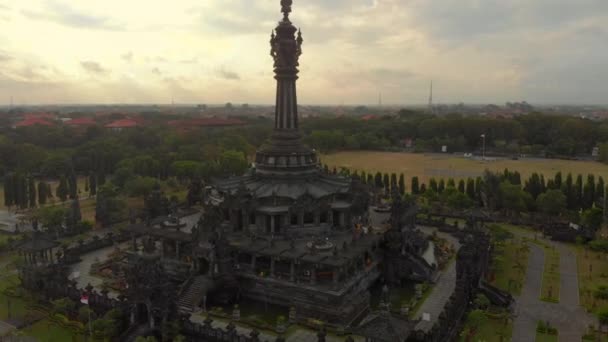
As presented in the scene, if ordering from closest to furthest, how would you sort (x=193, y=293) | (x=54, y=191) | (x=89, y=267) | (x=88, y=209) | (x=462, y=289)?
(x=462, y=289) < (x=193, y=293) < (x=89, y=267) < (x=88, y=209) < (x=54, y=191)

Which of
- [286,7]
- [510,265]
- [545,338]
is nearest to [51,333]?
[545,338]

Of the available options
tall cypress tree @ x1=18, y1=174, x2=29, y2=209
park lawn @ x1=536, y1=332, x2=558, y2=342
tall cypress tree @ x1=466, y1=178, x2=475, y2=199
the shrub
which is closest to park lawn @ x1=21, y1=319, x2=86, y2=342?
park lawn @ x1=536, y1=332, x2=558, y2=342

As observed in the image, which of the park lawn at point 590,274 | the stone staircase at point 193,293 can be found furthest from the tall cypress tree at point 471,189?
the stone staircase at point 193,293

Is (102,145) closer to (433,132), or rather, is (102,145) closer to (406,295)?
(406,295)

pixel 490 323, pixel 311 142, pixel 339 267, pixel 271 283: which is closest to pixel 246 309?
pixel 271 283

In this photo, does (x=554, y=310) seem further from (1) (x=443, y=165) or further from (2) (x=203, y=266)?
(1) (x=443, y=165)
